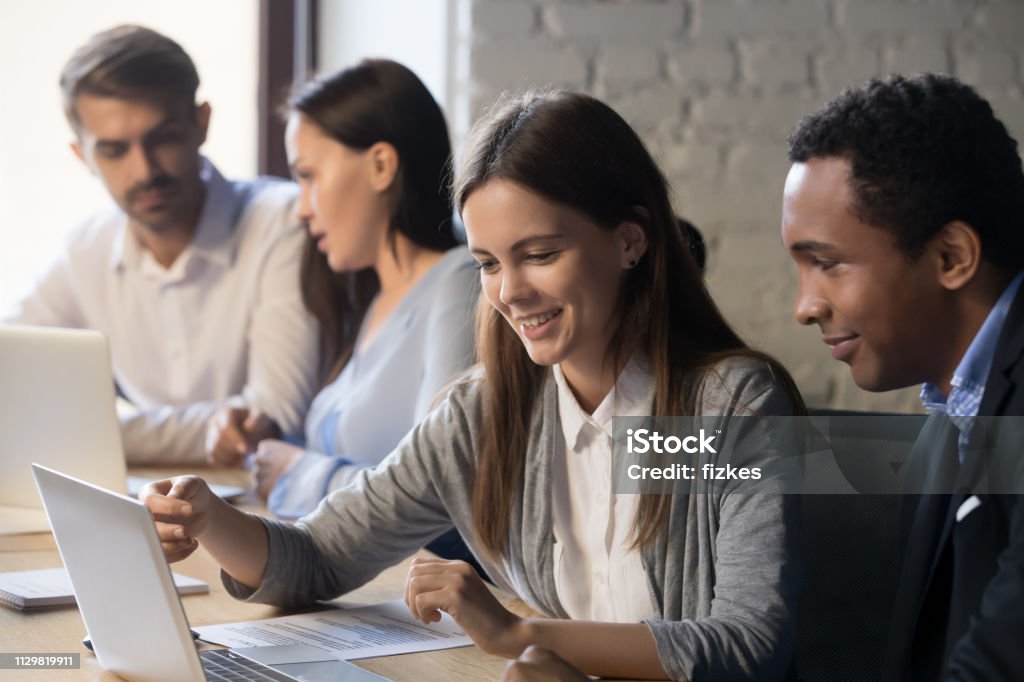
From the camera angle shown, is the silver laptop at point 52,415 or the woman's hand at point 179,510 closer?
the woman's hand at point 179,510

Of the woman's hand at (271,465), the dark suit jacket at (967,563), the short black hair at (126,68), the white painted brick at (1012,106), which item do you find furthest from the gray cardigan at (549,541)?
the white painted brick at (1012,106)

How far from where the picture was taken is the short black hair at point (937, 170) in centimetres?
104

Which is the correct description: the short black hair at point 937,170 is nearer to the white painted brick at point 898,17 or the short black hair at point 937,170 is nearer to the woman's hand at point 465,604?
the woman's hand at point 465,604

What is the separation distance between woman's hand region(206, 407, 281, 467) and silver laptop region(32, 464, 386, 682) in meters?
1.01

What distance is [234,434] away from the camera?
6.79 feet

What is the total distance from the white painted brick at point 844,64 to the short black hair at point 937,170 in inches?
55.2

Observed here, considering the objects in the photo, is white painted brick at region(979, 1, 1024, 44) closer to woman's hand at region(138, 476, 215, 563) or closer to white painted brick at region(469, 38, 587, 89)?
white painted brick at region(469, 38, 587, 89)

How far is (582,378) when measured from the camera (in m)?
1.26

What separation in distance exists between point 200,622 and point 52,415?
49 cm

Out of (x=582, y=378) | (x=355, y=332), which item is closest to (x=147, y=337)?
(x=355, y=332)

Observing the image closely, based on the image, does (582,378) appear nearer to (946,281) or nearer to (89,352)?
(946,281)

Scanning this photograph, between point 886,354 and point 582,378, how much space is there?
0.31 meters

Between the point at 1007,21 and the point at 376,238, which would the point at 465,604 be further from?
the point at 1007,21

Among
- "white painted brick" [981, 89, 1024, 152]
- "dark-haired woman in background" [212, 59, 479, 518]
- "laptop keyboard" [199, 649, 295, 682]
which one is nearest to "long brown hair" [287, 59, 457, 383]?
"dark-haired woman in background" [212, 59, 479, 518]
